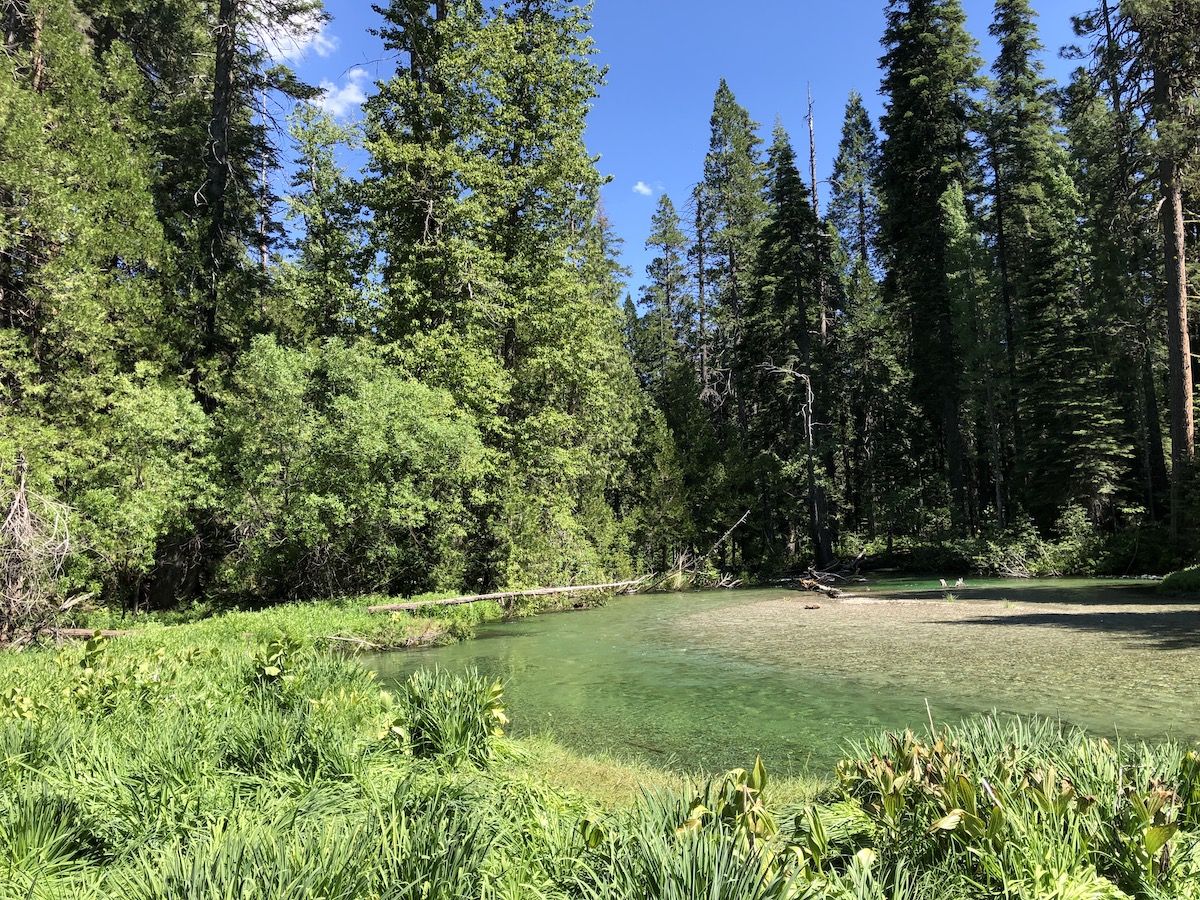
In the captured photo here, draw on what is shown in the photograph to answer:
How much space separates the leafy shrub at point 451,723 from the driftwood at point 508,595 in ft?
33.6

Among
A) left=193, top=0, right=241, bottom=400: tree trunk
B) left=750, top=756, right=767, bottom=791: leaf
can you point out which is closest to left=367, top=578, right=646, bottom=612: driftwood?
left=193, top=0, right=241, bottom=400: tree trunk

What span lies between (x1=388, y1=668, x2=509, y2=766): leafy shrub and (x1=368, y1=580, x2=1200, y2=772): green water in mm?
1989

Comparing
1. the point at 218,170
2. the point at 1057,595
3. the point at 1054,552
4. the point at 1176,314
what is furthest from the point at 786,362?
the point at 218,170

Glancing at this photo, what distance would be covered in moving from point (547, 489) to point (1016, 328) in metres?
22.9

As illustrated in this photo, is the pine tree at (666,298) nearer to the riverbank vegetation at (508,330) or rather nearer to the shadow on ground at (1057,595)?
the riverbank vegetation at (508,330)

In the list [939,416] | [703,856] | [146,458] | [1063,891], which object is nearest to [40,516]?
[146,458]

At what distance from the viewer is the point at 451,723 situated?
5070 mm

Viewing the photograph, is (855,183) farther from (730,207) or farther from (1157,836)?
(1157,836)

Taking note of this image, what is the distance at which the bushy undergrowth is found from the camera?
2488 mm

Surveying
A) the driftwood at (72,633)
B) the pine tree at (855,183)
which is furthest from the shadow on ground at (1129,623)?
the pine tree at (855,183)

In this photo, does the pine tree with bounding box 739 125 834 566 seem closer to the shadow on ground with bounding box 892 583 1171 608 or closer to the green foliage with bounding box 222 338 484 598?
the shadow on ground with bounding box 892 583 1171 608

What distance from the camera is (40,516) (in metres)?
11.3

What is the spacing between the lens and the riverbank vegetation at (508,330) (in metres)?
15.4

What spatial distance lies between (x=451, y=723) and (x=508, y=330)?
2025cm
